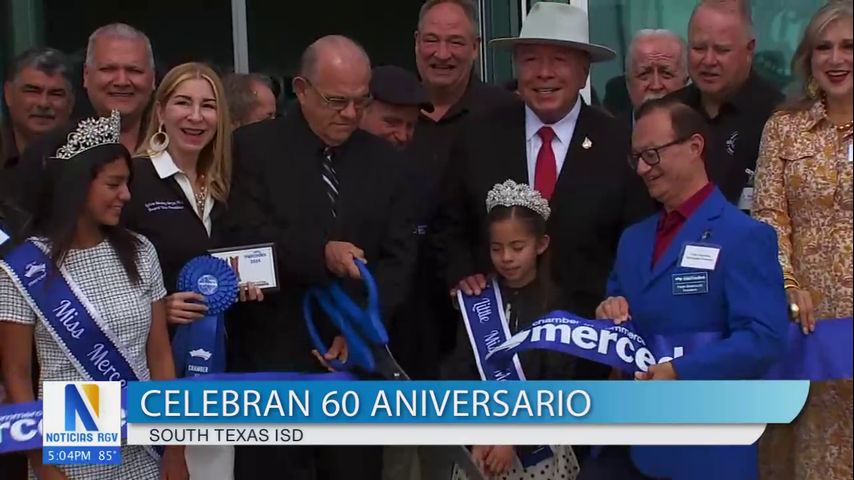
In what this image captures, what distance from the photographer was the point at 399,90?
14.4 ft

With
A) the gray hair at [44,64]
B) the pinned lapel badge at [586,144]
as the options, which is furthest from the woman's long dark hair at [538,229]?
the gray hair at [44,64]

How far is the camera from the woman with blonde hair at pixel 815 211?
121 inches

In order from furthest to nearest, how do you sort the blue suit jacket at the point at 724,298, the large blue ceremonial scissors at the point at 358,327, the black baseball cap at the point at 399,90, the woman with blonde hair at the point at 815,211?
the black baseball cap at the point at 399,90 < the large blue ceremonial scissors at the point at 358,327 < the woman with blonde hair at the point at 815,211 < the blue suit jacket at the point at 724,298

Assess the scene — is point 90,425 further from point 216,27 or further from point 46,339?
point 216,27

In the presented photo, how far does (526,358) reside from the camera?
3342mm

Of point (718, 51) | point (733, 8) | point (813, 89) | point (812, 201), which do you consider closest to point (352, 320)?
point (812, 201)

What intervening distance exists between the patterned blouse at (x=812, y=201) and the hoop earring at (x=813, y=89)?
3 centimetres

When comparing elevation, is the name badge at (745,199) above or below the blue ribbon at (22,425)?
above

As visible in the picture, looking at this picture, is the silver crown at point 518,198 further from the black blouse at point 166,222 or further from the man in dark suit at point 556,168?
the black blouse at point 166,222

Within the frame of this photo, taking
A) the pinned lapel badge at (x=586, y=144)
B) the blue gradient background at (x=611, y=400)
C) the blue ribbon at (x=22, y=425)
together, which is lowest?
the blue ribbon at (x=22, y=425)

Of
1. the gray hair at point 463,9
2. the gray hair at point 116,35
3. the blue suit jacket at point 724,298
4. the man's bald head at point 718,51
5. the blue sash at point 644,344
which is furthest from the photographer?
the gray hair at point 463,9

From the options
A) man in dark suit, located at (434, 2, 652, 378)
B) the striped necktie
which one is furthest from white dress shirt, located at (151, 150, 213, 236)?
man in dark suit, located at (434, 2, 652, 378)

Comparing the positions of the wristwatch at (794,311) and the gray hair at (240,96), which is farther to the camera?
the gray hair at (240,96)

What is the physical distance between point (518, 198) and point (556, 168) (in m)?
0.23
